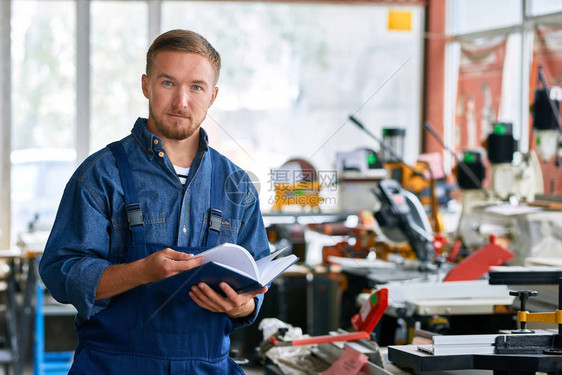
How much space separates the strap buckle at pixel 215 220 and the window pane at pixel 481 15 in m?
4.95

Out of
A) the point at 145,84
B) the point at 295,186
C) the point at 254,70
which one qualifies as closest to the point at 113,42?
the point at 254,70

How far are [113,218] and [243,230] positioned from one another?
0.29m

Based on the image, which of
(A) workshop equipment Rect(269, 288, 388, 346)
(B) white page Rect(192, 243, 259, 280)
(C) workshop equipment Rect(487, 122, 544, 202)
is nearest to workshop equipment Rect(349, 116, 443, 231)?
(C) workshop equipment Rect(487, 122, 544, 202)

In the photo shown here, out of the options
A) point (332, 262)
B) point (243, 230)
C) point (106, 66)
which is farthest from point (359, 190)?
point (243, 230)

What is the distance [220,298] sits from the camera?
1.56m

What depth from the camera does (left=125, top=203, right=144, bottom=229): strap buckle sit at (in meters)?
1.61

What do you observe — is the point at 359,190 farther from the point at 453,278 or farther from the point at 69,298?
the point at 69,298

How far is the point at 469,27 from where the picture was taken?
690cm

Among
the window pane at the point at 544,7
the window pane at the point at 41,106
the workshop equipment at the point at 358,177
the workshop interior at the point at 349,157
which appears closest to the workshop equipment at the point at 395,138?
the workshop interior at the point at 349,157

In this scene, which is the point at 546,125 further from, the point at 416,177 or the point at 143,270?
the point at 143,270

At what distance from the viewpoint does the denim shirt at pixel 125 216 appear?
5.17 feet

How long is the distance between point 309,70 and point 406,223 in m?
3.37

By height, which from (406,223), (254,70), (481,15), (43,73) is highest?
(481,15)

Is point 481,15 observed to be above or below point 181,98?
above
